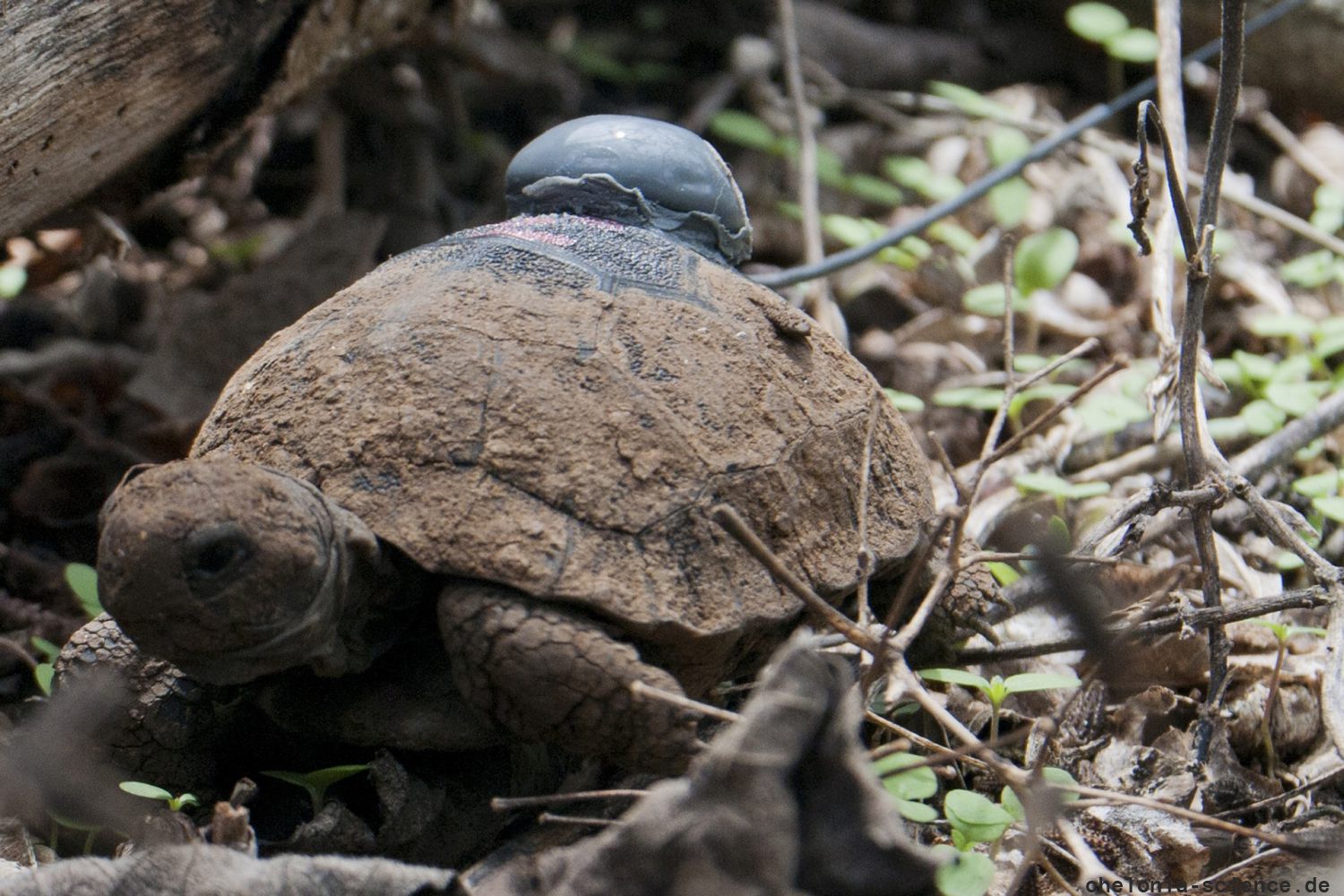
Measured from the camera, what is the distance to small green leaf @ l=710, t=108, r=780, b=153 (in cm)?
562

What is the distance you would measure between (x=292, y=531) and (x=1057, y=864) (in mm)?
1564

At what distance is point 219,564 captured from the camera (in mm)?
1982

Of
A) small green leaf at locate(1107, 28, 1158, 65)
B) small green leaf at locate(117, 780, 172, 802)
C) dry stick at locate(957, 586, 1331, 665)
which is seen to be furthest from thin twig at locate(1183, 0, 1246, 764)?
small green leaf at locate(1107, 28, 1158, 65)

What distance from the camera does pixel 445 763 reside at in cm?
253

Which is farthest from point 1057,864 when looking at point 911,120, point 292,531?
point 911,120

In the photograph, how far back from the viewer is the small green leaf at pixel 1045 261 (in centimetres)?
445

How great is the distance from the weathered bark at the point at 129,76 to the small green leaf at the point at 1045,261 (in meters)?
2.37

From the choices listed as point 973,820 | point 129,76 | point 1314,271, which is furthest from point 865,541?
point 1314,271

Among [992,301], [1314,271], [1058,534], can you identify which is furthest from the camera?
[1314,271]

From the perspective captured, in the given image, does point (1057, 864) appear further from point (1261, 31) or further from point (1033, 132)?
point (1261, 31)

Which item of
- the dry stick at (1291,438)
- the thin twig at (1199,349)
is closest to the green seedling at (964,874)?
the thin twig at (1199,349)

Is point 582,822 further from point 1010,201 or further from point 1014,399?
point 1010,201

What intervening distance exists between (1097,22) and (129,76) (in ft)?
12.6

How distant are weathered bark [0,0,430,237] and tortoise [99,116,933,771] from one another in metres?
0.95
